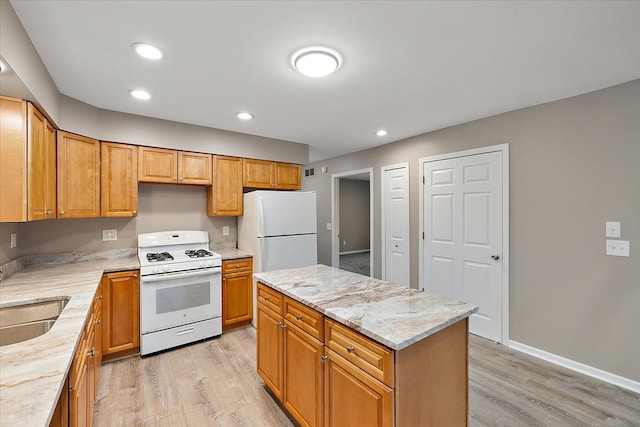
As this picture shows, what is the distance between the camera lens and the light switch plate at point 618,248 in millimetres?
2260

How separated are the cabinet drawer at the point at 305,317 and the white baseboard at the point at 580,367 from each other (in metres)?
2.48

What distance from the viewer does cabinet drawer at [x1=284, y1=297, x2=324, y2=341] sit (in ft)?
5.22

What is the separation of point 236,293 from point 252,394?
132cm

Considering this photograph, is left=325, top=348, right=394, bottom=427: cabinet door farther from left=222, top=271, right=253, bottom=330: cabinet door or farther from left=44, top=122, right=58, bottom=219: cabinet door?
left=44, top=122, right=58, bottom=219: cabinet door

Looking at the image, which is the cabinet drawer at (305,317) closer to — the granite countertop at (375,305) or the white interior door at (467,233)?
the granite countertop at (375,305)

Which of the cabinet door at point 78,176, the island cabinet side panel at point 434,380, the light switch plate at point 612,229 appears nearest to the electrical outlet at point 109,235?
the cabinet door at point 78,176

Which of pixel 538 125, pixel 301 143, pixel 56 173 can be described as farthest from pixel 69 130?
pixel 538 125

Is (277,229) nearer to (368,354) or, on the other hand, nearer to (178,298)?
(178,298)

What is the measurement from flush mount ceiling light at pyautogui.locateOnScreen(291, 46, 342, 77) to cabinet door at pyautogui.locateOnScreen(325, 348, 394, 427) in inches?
71.1

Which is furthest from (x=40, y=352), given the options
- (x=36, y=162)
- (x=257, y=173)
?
(x=257, y=173)

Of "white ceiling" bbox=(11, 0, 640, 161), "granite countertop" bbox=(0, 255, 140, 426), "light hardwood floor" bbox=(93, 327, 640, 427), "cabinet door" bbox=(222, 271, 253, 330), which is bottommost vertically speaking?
"light hardwood floor" bbox=(93, 327, 640, 427)

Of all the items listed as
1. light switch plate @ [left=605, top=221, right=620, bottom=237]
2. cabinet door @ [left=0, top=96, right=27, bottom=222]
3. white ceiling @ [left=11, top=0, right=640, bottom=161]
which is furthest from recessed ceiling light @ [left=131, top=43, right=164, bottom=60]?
light switch plate @ [left=605, top=221, right=620, bottom=237]

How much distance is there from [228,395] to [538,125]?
371 centimetres

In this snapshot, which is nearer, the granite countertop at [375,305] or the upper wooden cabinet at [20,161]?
the granite countertop at [375,305]
